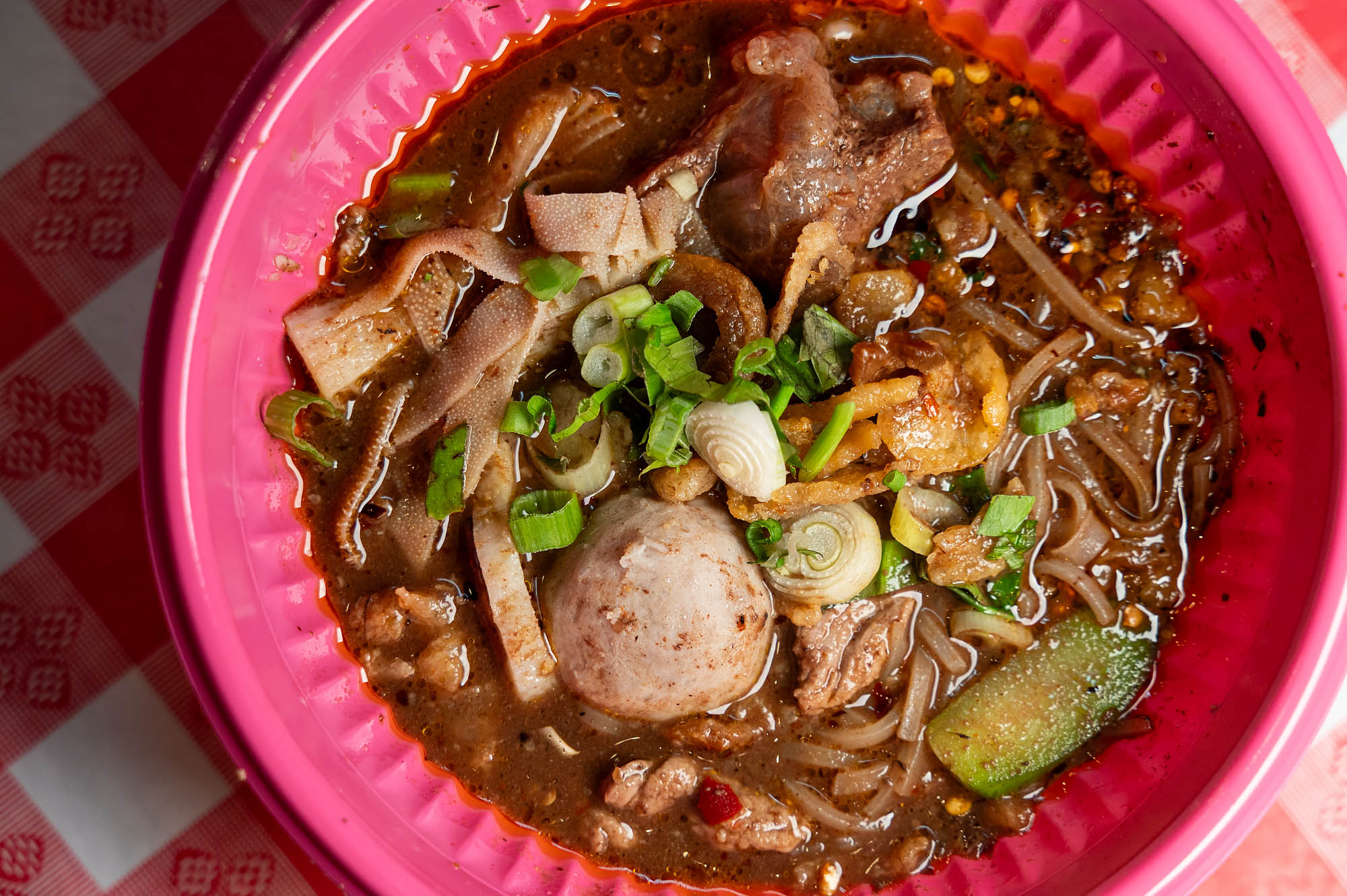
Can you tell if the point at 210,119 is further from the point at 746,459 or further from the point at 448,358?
the point at 746,459

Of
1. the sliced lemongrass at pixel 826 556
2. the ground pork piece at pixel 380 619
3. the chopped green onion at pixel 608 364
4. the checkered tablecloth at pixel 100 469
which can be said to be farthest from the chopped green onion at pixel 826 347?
the checkered tablecloth at pixel 100 469

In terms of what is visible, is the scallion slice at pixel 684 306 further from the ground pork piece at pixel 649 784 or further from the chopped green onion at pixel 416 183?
the ground pork piece at pixel 649 784

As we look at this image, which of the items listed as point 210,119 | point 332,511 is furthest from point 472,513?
point 210,119

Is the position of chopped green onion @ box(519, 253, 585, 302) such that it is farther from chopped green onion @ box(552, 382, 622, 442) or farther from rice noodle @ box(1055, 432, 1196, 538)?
rice noodle @ box(1055, 432, 1196, 538)

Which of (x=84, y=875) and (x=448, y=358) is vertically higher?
(x=448, y=358)

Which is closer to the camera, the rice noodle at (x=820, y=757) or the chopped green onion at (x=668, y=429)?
the chopped green onion at (x=668, y=429)

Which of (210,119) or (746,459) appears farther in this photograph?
(210,119)

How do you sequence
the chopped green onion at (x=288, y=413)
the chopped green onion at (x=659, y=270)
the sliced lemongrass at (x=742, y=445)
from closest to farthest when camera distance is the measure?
the sliced lemongrass at (x=742, y=445) < the chopped green onion at (x=288, y=413) < the chopped green onion at (x=659, y=270)
